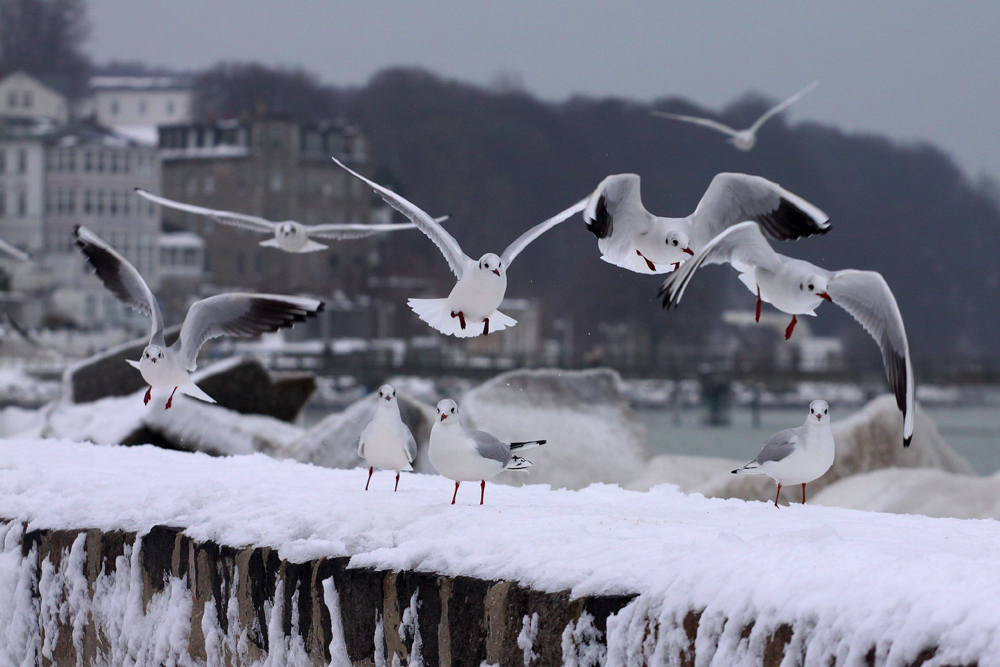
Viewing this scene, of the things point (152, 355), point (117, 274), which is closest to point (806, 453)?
point (152, 355)

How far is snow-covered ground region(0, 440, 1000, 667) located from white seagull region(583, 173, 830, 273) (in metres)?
0.72

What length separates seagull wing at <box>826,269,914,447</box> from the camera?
306 cm

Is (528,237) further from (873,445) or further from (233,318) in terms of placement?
(873,445)

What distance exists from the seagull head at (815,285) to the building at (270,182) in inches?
2504

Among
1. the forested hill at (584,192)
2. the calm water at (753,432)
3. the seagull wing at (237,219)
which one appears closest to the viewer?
the seagull wing at (237,219)

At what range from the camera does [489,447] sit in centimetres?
356

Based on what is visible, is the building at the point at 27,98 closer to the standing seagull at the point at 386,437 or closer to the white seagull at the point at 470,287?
the standing seagull at the point at 386,437

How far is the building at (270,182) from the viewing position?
224 feet

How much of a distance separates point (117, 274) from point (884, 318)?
2.44 m

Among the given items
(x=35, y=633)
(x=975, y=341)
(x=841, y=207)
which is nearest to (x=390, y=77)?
(x=841, y=207)

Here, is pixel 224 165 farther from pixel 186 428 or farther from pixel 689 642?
pixel 689 642

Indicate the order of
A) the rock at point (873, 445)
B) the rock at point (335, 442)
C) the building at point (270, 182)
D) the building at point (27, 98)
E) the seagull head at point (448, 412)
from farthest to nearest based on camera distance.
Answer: the building at point (27, 98)
the building at point (270, 182)
the rock at point (873, 445)
the rock at point (335, 442)
the seagull head at point (448, 412)

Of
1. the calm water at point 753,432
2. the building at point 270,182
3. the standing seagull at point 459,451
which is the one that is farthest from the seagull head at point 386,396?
the building at point 270,182

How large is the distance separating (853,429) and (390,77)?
6777 cm
